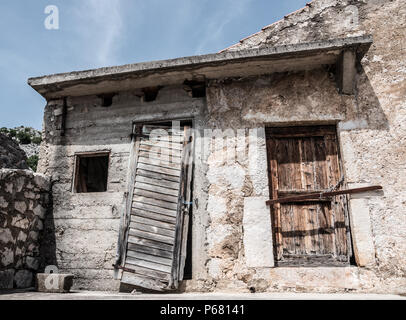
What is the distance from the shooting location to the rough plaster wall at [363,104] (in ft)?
13.4

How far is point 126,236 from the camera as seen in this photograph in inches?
181

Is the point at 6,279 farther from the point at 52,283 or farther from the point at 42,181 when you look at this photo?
the point at 42,181

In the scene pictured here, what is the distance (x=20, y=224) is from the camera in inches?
185

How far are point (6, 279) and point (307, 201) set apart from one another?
4.04 m

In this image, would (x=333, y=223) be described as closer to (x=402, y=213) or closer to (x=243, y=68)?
(x=402, y=213)

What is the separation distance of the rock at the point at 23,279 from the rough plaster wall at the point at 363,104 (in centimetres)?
333

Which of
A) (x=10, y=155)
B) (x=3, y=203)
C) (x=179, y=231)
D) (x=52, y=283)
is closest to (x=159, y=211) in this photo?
(x=179, y=231)

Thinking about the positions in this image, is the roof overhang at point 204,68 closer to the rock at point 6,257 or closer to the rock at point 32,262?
the rock at point 6,257

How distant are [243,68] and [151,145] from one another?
170 centimetres

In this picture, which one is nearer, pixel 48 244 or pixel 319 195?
pixel 319 195

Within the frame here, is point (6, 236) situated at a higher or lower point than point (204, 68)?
lower

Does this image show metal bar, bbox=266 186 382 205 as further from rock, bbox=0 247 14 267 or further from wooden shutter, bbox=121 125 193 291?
rock, bbox=0 247 14 267

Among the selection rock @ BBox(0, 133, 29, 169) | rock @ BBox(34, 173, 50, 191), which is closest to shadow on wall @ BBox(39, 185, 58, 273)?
rock @ BBox(34, 173, 50, 191)
